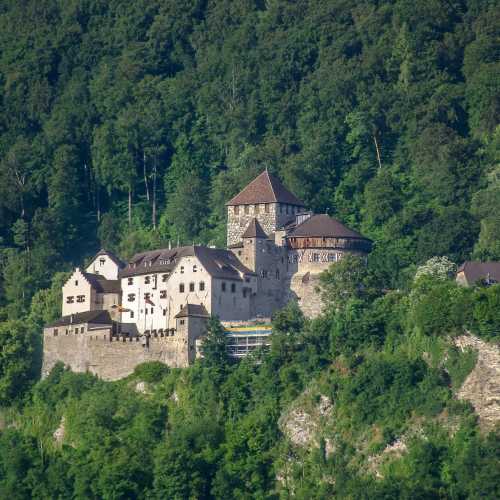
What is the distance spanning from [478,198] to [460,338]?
81.7ft

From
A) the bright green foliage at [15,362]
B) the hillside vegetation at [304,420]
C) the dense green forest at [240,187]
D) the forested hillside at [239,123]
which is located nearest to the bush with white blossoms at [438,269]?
the hillside vegetation at [304,420]

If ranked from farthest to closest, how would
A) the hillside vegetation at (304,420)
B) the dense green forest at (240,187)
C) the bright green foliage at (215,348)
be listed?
1. the bright green foliage at (215,348)
2. the dense green forest at (240,187)
3. the hillside vegetation at (304,420)

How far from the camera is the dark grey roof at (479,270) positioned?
108 meters

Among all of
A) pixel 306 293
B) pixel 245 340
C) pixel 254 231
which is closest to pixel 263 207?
pixel 254 231

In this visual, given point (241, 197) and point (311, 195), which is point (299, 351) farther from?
point (311, 195)

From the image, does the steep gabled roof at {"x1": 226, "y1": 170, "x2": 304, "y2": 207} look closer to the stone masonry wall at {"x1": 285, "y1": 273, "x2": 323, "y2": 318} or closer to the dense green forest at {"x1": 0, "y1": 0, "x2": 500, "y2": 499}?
the dense green forest at {"x1": 0, "y1": 0, "x2": 500, "y2": 499}

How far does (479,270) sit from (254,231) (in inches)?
537

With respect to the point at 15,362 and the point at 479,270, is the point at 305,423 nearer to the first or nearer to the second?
the point at 479,270

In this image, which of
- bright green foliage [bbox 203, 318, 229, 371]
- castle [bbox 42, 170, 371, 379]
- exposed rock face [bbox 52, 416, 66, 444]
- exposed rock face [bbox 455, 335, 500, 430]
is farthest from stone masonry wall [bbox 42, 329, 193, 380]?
exposed rock face [bbox 455, 335, 500, 430]

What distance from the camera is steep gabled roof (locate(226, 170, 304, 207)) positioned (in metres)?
118

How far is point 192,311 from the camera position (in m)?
110

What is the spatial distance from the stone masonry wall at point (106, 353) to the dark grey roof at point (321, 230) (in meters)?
10.2

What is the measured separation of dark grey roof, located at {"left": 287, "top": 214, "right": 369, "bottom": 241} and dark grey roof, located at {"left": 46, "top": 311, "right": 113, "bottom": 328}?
11.6m

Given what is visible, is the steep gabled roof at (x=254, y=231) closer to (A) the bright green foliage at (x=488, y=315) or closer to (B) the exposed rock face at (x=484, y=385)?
(A) the bright green foliage at (x=488, y=315)
